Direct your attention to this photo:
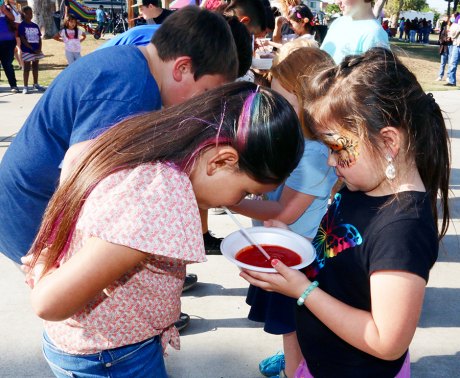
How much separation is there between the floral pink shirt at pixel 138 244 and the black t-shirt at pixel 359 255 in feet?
1.49

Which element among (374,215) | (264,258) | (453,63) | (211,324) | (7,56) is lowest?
(211,324)

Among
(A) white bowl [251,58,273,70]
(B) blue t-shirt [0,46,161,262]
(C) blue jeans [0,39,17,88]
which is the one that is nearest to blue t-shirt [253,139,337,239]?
(B) blue t-shirt [0,46,161,262]

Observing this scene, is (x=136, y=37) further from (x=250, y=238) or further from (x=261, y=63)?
(x=261, y=63)

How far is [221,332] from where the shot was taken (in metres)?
2.80

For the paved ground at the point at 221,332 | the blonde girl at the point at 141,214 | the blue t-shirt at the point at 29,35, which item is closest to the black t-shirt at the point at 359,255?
the blonde girl at the point at 141,214

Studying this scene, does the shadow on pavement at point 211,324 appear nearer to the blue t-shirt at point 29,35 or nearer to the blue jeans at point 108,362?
the blue jeans at point 108,362

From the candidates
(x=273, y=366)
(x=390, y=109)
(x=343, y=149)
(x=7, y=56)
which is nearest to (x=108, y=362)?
(x=343, y=149)

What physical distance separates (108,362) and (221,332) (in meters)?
1.52

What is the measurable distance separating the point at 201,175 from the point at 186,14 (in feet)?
3.10

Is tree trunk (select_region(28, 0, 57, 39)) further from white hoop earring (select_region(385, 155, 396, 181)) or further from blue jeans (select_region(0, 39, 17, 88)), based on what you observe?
white hoop earring (select_region(385, 155, 396, 181))

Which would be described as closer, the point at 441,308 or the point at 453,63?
the point at 441,308

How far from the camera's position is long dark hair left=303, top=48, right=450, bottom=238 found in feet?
4.33

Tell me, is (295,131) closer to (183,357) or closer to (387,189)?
(387,189)

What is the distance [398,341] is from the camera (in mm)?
1229
